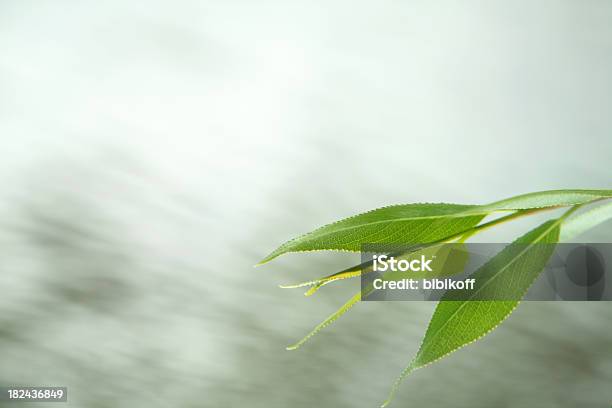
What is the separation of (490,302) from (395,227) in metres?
0.04

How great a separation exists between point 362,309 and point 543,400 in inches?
17.5

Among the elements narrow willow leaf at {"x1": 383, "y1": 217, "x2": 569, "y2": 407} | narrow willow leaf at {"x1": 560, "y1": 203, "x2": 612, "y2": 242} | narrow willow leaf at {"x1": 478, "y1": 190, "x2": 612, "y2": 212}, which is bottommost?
narrow willow leaf at {"x1": 383, "y1": 217, "x2": 569, "y2": 407}

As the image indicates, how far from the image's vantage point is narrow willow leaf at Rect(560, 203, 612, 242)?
0.57 ft

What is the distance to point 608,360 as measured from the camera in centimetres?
146

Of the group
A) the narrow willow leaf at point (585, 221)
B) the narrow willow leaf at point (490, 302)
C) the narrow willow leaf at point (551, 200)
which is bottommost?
the narrow willow leaf at point (490, 302)

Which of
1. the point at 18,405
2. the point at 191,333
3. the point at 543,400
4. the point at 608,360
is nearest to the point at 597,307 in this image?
the point at 608,360

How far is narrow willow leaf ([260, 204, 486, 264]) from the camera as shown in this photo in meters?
0.19

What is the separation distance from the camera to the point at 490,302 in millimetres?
184

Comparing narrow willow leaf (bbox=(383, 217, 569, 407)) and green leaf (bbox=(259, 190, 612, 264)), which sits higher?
green leaf (bbox=(259, 190, 612, 264))

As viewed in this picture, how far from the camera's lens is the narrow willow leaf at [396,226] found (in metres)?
0.19

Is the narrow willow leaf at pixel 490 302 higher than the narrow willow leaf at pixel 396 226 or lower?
lower

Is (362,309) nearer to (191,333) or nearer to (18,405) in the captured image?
(191,333)

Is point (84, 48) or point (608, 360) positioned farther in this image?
point (84, 48)

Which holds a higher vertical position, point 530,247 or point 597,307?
point 597,307
